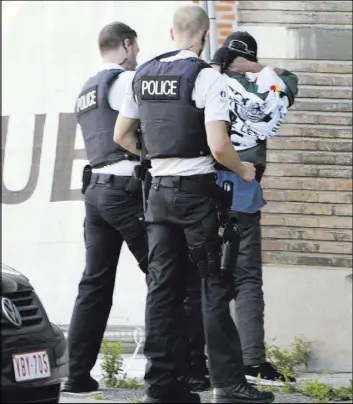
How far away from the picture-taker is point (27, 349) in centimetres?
564

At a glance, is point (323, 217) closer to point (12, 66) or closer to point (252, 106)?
point (252, 106)

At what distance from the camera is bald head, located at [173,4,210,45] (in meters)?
6.09

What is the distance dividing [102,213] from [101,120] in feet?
1.78

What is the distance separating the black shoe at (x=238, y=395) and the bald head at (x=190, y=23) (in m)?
1.82

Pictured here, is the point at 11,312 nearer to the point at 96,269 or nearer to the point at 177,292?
the point at 177,292

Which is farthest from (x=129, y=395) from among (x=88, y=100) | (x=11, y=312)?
(x=88, y=100)

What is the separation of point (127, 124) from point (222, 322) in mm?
1226

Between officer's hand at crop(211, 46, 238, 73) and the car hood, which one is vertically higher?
officer's hand at crop(211, 46, 238, 73)

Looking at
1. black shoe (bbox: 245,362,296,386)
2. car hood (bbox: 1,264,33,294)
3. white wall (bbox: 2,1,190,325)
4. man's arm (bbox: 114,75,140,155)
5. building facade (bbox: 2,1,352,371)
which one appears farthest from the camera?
white wall (bbox: 2,1,190,325)

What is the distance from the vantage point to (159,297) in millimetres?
6035

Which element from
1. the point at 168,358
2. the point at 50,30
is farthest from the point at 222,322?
the point at 50,30

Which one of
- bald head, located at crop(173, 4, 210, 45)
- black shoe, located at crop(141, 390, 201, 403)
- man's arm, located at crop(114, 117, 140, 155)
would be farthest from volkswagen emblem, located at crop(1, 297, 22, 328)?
bald head, located at crop(173, 4, 210, 45)

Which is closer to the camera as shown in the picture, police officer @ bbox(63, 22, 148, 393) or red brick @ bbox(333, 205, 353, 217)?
police officer @ bbox(63, 22, 148, 393)

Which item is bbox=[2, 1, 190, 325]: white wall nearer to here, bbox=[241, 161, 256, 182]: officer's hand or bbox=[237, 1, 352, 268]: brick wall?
bbox=[237, 1, 352, 268]: brick wall
